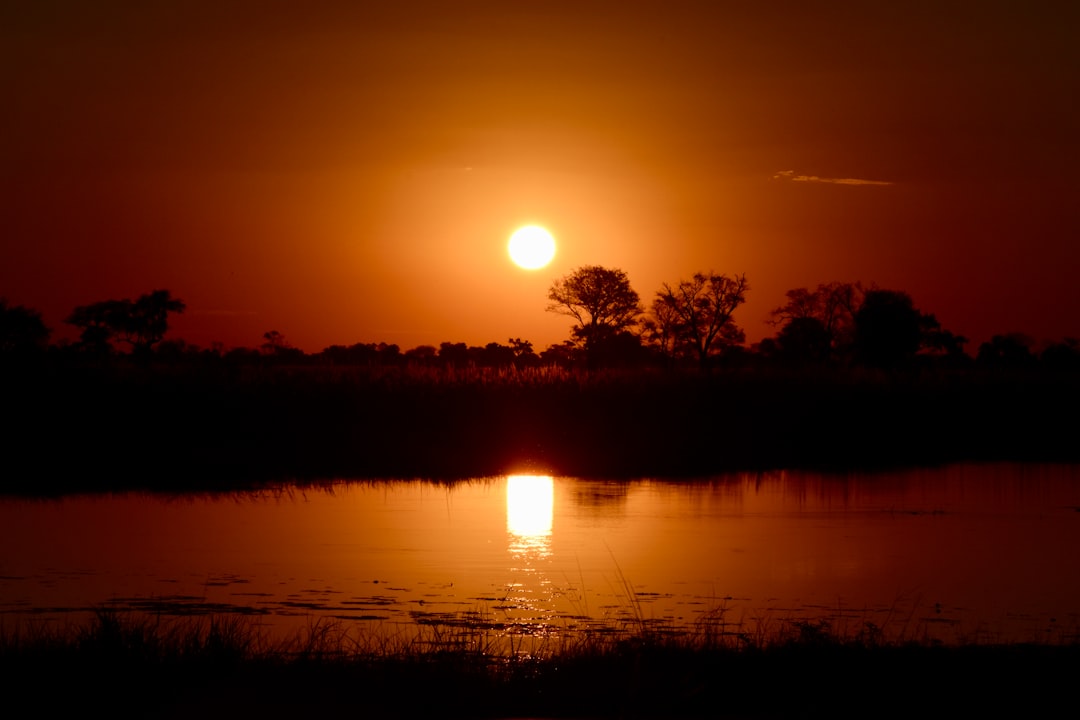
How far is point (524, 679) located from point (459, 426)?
21374 mm

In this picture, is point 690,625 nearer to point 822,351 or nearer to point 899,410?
point 899,410

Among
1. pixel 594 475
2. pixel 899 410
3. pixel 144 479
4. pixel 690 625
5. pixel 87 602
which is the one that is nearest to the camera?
pixel 690 625

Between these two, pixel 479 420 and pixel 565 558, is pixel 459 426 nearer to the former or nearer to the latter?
pixel 479 420

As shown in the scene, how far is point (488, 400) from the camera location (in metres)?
30.2

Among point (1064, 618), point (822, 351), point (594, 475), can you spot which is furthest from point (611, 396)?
point (822, 351)

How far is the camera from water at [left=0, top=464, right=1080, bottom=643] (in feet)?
35.7

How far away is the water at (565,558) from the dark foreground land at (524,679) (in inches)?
53.8

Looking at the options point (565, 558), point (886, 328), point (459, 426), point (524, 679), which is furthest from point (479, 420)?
point (886, 328)

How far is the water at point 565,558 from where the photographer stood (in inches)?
428

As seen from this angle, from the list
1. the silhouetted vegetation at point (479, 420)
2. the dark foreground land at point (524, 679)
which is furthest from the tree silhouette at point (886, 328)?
the dark foreground land at point (524, 679)

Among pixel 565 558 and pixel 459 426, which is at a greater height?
pixel 459 426

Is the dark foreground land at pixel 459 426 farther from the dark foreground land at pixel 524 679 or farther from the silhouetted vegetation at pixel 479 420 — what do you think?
the dark foreground land at pixel 524 679

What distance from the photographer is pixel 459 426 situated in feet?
95.6

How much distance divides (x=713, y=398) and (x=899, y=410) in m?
6.05
